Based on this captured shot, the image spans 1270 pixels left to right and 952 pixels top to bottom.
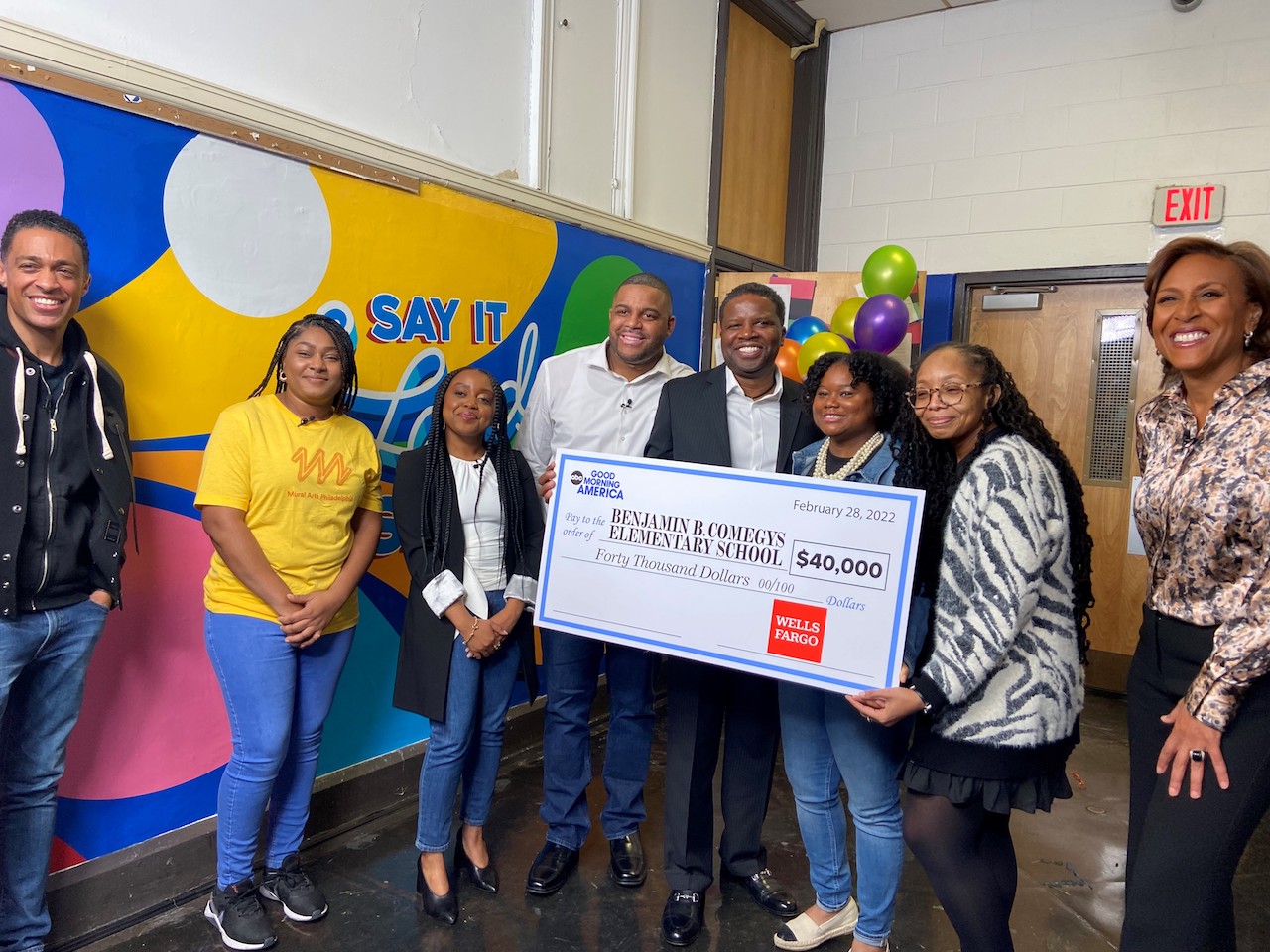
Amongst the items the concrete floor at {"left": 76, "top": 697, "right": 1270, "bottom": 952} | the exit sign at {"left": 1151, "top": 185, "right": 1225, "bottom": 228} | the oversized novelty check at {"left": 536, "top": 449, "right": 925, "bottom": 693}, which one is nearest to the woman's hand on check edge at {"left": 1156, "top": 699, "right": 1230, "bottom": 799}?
the oversized novelty check at {"left": 536, "top": 449, "right": 925, "bottom": 693}

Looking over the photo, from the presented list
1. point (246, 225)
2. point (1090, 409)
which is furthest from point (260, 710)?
point (1090, 409)

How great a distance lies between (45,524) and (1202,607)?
2113 mm

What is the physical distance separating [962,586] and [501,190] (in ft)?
7.33

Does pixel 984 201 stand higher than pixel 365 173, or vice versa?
pixel 984 201

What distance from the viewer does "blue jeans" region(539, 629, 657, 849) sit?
2.35 metres

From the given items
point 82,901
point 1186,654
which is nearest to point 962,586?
point 1186,654

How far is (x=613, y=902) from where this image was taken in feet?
7.58

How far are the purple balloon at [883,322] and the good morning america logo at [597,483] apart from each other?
6.31 ft

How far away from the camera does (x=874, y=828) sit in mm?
1859

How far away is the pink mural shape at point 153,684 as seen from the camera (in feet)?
6.84

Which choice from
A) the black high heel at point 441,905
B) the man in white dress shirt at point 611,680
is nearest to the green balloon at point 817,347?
the man in white dress shirt at point 611,680

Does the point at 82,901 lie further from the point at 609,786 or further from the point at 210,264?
the point at 210,264

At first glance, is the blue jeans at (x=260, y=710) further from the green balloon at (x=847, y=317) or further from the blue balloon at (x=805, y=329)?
the green balloon at (x=847, y=317)

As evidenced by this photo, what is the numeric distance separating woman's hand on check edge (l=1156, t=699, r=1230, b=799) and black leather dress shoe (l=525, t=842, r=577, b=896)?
5.07 ft
